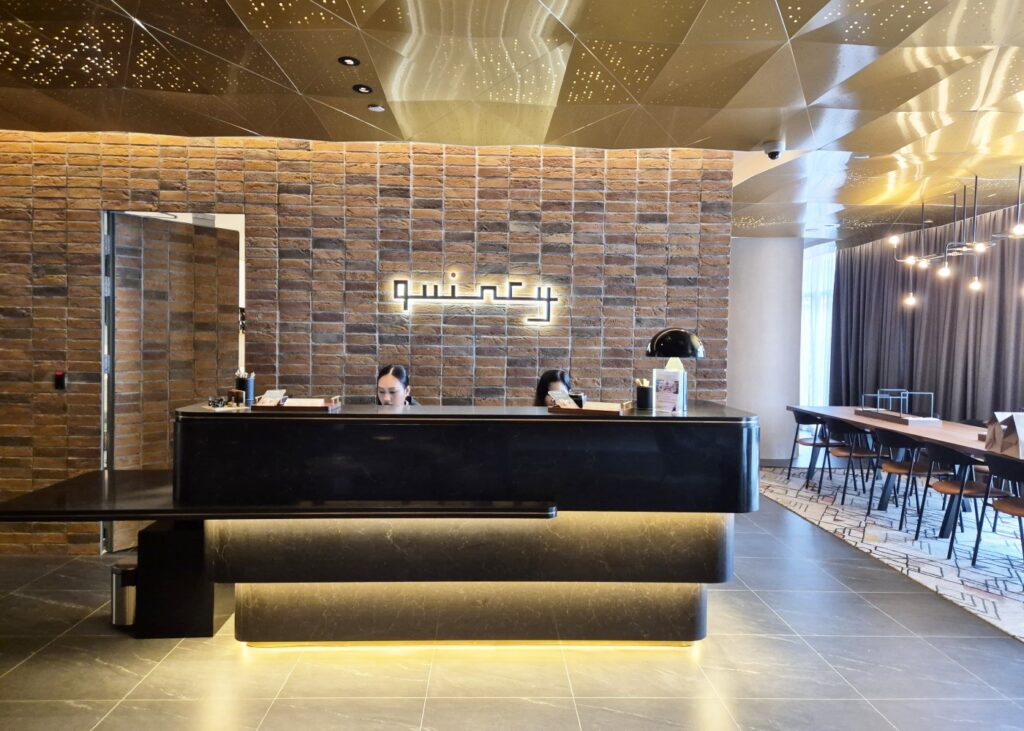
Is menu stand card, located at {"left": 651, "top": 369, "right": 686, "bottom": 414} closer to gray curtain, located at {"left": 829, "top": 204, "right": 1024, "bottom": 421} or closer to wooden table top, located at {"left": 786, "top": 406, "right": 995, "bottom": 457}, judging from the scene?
wooden table top, located at {"left": 786, "top": 406, "right": 995, "bottom": 457}

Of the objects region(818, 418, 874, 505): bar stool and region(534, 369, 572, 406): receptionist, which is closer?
region(534, 369, 572, 406): receptionist

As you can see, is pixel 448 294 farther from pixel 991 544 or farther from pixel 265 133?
pixel 991 544

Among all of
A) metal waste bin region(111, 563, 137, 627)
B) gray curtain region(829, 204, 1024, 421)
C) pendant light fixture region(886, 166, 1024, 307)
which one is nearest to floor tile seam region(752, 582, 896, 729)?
metal waste bin region(111, 563, 137, 627)

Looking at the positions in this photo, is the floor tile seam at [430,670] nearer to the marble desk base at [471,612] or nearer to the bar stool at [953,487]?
the marble desk base at [471,612]

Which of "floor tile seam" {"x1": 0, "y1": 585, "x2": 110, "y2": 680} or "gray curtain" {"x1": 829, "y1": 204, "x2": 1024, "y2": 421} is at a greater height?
"gray curtain" {"x1": 829, "y1": 204, "x2": 1024, "y2": 421}

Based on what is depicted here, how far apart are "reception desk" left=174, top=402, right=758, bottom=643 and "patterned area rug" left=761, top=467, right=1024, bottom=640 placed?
7.34ft

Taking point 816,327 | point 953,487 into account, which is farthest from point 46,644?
point 816,327

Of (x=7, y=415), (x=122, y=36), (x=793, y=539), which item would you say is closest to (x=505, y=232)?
(x=122, y=36)

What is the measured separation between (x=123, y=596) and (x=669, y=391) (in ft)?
10.7

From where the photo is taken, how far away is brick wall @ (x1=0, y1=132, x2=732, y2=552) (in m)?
4.93

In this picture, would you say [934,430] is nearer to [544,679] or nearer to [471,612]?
[544,679]

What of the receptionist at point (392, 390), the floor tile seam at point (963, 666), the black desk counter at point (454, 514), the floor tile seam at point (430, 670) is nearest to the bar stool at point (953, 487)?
the floor tile seam at point (963, 666)

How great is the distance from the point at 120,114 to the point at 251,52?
5.21 feet

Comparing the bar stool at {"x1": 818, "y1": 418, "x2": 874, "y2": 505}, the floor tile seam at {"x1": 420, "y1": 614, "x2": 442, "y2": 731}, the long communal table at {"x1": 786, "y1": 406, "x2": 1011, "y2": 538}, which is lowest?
the floor tile seam at {"x1": 420, "y1": 614, "x2": 442, "y2": 731}
